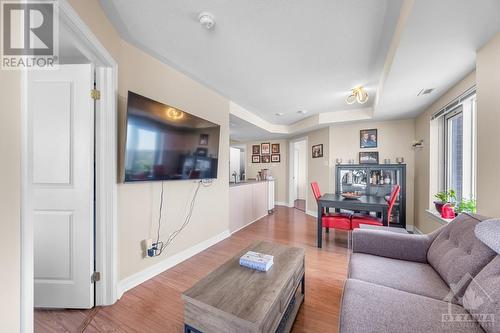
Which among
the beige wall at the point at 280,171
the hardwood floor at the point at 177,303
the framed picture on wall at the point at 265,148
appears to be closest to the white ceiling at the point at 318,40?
the hardwood floor at the point at 177,303

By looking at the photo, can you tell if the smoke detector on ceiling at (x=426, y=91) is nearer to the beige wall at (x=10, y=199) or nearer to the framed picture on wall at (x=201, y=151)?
the framed picture on wall at (x=201, y=151)

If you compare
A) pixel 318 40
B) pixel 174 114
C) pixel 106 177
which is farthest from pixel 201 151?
pixel 318 40

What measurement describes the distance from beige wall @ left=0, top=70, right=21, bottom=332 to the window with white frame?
352 cm

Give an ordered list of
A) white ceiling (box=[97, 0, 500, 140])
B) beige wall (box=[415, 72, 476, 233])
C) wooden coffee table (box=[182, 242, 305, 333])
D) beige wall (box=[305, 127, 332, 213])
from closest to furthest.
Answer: wooden coffee table (box=[182, 242, 305, 333]) → white ceiling (box=[97, 0, 500, 140]) → beige wall (box=[415, 72, 476, 233]) → beige wall (box=[305, 127, 332, 213])

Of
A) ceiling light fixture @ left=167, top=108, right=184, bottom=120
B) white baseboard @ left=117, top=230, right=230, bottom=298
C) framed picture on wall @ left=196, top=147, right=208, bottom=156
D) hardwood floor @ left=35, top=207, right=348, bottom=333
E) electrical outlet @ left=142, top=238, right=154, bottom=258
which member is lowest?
hardwood floor @ left=35, top=207, right=348, bottom=333

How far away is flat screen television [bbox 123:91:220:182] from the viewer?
1.69 m

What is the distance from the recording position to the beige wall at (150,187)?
5.69ft

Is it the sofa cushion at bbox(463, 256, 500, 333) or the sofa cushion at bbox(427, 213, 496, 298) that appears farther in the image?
the sofa cushion at bbox(427, 213, 496, 298)

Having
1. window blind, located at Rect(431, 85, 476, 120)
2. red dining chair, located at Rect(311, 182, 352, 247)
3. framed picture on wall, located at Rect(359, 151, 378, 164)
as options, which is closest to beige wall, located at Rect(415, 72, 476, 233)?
window blind, located at Rect(431, 85, 476, 120)

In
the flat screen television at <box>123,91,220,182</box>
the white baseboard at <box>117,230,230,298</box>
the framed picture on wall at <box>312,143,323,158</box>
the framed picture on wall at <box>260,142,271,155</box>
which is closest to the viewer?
the flat screen television at <box>123,91,220,182</box>

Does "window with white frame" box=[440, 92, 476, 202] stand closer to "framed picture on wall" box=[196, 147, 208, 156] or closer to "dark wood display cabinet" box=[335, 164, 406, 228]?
"dark wood display cabinet" box=[335, 164, 406, 228]

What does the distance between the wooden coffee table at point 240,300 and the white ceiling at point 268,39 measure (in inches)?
75.1

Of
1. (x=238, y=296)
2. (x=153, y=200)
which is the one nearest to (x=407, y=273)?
(x=238, y=296)

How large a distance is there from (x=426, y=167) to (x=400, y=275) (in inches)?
104
